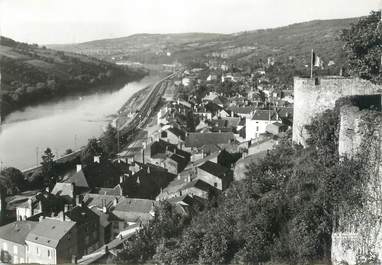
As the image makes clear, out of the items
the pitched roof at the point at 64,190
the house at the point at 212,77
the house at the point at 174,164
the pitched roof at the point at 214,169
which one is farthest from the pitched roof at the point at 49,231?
the house at the point at 212,77

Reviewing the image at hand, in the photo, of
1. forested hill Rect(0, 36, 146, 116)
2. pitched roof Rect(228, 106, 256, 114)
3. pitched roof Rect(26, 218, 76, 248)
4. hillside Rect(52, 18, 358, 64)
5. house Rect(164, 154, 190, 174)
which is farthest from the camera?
hillside Rect(52, 18, 358, 64)

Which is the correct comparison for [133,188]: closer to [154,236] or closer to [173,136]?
[154,236]

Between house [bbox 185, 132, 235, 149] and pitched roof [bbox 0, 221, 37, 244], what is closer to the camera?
pitched roof [bbox 0, 221, 37, 244]

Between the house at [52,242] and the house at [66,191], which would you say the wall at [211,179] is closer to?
the house at [66,191]

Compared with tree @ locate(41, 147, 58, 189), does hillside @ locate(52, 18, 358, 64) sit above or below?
above

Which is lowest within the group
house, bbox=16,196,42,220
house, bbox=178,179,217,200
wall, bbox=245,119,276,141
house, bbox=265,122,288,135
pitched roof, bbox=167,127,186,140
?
house, bbox=16,196,42,220

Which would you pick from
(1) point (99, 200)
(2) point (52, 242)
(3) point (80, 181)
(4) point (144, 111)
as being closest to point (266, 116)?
(3) point (80, 181)

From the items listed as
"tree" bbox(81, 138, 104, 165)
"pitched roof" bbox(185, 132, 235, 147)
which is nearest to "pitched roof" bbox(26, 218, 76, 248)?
"tree" bbox(81, 138, 104, 165)

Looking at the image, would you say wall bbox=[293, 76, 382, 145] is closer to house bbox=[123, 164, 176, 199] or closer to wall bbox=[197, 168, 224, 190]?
wall bbox=[197, 168, 224, 190]
